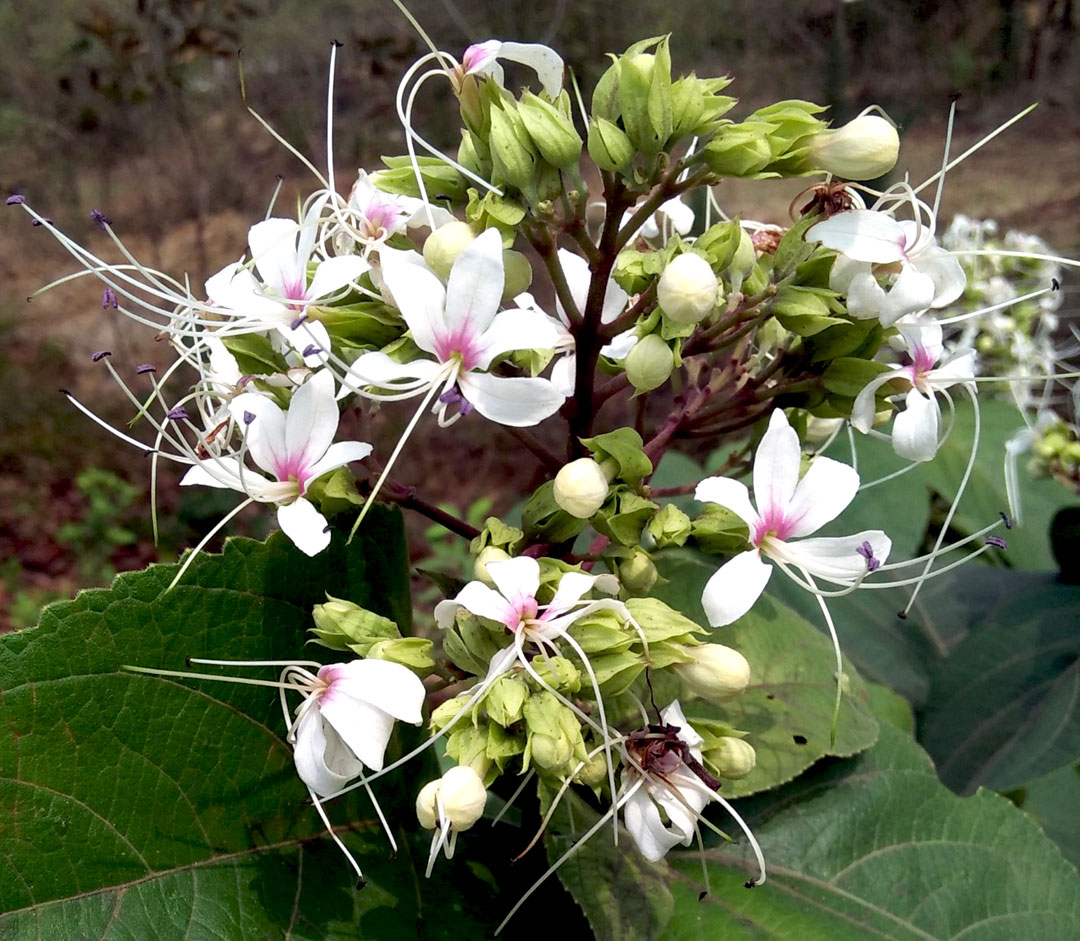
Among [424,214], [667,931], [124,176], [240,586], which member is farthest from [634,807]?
[124,176]

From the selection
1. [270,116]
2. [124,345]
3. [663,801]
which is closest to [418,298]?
[663,801]

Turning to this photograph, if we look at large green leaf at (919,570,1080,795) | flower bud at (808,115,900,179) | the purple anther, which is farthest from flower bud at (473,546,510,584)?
large green leaf at (919,570,1080,795)

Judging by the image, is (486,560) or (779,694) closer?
(486,560)

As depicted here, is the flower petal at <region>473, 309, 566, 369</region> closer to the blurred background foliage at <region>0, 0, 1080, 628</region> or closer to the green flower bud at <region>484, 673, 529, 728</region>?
A: the green flower bud at <region>484, 673, 529, 728</region>

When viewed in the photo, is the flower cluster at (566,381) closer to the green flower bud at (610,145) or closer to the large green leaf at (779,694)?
the green flower bud at (610,145)

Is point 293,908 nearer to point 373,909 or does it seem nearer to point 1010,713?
point 373,909

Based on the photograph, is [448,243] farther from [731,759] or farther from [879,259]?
[731,759]

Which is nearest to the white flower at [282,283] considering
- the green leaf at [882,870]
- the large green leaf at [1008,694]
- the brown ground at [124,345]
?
the green leaf at [882,870]
